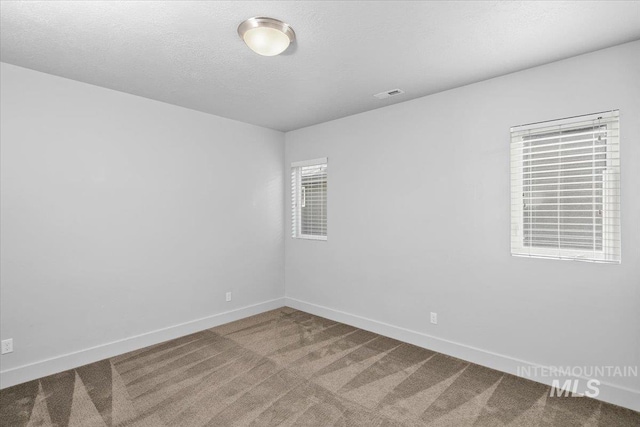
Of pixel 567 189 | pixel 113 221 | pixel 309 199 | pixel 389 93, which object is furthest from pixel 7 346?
pixel 567 189

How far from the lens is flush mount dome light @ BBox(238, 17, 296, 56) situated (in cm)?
200

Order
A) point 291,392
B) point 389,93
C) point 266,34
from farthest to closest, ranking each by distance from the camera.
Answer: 1. point 389,93
2. point 291,392
3. point 266,34

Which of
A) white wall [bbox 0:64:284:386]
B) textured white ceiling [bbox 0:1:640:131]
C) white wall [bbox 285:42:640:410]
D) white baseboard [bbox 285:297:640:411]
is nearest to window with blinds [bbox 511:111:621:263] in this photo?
white wall [bbox 285:42:640:410]

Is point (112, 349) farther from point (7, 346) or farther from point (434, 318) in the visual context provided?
point (434, 318)

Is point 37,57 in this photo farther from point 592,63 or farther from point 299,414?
point 592,63

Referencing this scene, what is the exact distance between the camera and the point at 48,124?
2797mm

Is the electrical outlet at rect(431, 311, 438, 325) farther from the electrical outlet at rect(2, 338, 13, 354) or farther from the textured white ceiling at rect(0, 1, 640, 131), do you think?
the electrical outlet at rect(2, 338, 13, 354)

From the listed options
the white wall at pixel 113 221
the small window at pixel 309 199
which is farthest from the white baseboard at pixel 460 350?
the white wall at pixel 113 221

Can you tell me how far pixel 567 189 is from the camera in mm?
2529

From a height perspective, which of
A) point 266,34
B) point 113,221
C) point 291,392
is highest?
point 266,34

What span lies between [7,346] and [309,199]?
3.41 metres

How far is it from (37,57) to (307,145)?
2.91m

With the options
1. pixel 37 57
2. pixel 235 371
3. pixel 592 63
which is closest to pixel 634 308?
pixel 592 63

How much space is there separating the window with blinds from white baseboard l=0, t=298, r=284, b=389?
3.34 metres
